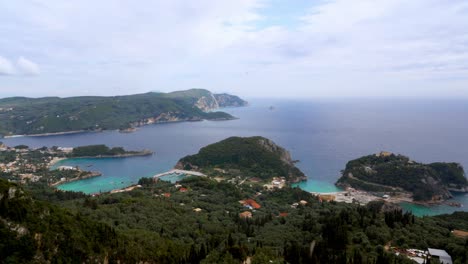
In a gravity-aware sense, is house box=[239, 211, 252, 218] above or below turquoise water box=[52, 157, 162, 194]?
above

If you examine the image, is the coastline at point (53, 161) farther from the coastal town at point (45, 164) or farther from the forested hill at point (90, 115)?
the forested hill at point (90, 115)

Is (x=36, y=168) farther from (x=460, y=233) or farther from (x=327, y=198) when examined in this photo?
(x=460, y=233)

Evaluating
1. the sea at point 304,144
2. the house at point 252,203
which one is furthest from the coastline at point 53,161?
the house at point 252,203

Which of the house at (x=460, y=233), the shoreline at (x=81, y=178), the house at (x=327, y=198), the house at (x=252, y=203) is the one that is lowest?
the shoreline at (x=81, y=178)

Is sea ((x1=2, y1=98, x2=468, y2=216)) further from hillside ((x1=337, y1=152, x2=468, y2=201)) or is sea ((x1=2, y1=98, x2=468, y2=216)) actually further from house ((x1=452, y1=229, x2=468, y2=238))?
house ((x1=452, y1=229, x2=468, y2=238))

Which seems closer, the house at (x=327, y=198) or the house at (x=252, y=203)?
the house at (x=252, y=203)

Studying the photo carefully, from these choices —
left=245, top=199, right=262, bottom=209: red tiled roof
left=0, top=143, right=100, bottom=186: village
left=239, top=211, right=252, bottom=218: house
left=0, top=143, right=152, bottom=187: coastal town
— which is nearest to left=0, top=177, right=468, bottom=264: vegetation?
left=239, top=211, right=252, bottom=218: house

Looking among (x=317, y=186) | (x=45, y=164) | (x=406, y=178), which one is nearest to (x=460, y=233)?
(x=406, y=178)
